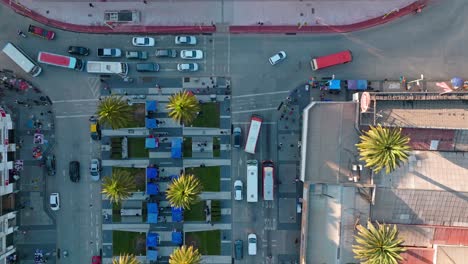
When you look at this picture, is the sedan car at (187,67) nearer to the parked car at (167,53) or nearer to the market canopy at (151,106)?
the parked car at (167,53)

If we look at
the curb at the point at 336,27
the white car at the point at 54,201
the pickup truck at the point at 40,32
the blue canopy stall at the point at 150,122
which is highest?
the curb at the point at 336,27

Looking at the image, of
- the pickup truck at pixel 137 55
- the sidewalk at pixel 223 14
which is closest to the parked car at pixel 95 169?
the pickup truck at pixel 137 55

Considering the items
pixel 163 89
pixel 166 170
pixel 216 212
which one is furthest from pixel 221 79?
pixel 216 212

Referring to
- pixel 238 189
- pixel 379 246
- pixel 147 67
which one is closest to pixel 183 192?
pixel 238 189

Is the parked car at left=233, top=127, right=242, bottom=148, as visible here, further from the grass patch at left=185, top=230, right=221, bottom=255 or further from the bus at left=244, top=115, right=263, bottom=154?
the grass patch at left=185, top=230, right=221, bottom=255

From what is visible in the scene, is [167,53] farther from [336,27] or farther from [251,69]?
[336,27]
